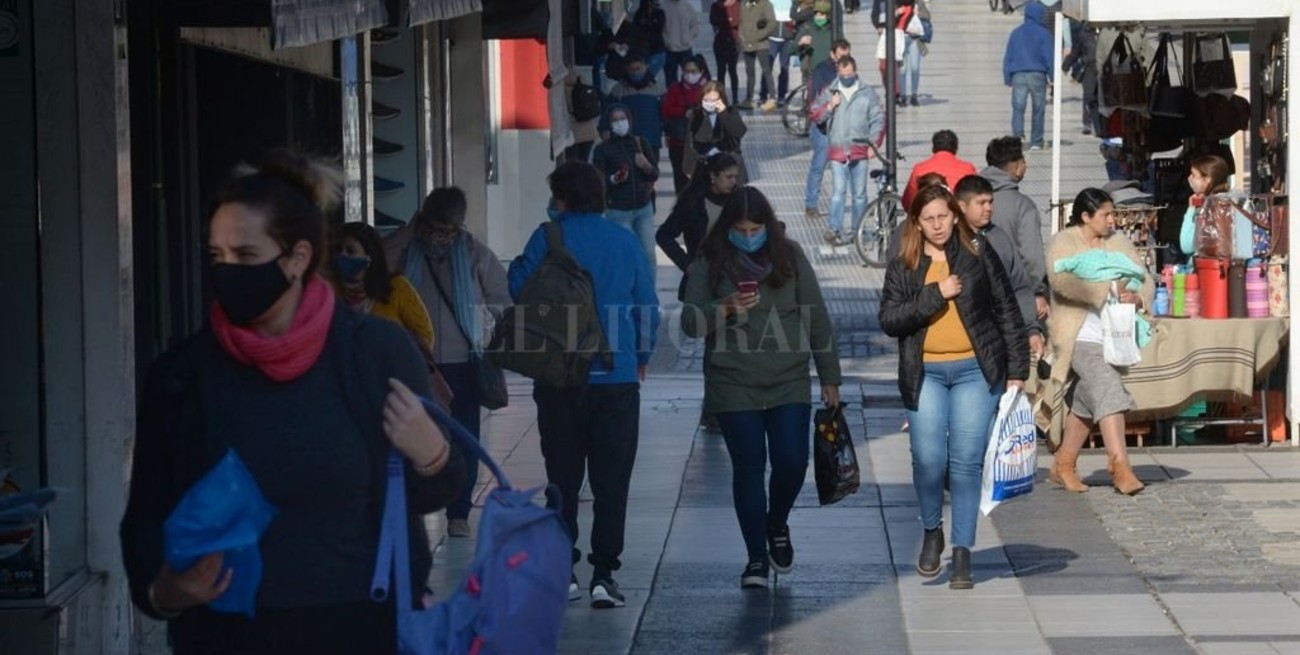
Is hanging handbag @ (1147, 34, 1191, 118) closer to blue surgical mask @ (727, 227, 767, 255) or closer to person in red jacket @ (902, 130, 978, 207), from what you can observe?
person in red jacket @ (902, 130, 978, 207)

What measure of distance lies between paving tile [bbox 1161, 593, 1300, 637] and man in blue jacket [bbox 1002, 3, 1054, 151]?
1939cm

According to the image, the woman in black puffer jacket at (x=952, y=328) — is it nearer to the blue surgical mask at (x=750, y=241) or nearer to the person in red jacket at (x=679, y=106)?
the blue surgical mask at (x=750, y=241)

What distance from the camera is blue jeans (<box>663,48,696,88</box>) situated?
28609 mm

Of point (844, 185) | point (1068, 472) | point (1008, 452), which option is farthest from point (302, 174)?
point (844, 185)

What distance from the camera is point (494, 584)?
147 inches

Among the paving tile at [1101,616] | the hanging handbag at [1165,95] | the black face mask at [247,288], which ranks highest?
the hanging handbag at [1165,95]

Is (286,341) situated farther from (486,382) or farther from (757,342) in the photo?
(486,382)

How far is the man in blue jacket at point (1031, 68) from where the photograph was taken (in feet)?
91.1

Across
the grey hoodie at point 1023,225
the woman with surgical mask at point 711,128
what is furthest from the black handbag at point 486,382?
the woman with surgical mask at point 711,128

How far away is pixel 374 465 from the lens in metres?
3.79

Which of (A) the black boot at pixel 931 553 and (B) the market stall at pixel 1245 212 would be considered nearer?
(A) the black boot at pixel 931 553

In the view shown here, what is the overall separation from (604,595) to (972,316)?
1866 millimetres

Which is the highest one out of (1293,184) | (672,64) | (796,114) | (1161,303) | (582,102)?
(672,64)

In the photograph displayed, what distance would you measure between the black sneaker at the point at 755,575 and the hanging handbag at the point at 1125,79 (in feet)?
22.0
